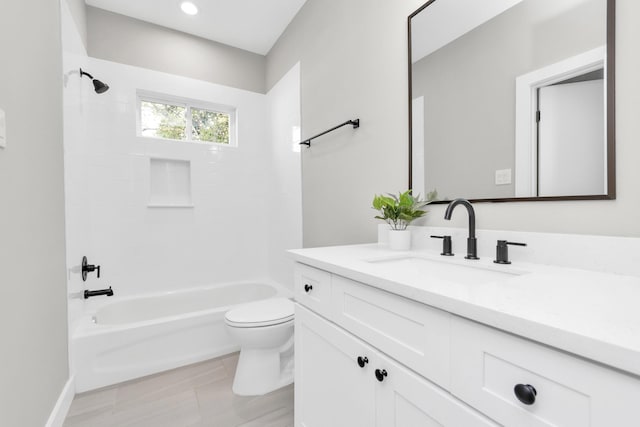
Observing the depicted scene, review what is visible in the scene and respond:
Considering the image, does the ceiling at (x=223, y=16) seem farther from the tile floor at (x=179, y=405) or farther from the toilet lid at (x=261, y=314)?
the tile floor at (x=179, y=405)

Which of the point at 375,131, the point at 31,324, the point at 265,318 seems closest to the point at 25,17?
the point at 31,324

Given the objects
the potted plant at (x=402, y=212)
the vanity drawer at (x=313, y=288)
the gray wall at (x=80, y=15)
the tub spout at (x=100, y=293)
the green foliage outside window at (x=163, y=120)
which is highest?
the gray wall at (x=80, y=15)

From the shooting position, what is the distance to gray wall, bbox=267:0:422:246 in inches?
59.3

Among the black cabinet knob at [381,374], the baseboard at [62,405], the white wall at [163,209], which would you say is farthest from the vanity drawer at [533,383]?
the white wall at [163,209]

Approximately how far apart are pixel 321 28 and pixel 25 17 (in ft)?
5.27

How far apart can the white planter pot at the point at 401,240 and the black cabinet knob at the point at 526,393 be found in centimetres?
83

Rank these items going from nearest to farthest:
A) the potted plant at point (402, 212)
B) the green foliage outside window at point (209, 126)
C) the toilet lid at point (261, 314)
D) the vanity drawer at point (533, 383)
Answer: the vanity drawer at point (533, 383), the potted plant at point (402, 212), the toilet lid at point (261, 314), the green foliage outside window at point (209, 126)

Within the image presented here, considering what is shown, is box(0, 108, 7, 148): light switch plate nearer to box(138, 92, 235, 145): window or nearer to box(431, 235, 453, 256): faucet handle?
box(431, 235, 453, 256): faucet handle

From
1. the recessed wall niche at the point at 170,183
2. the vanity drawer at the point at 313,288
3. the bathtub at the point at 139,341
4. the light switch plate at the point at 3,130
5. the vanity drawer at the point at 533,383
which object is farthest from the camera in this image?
the recessed wall niche at the point at 170,183

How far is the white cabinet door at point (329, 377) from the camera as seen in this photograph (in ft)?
2.82

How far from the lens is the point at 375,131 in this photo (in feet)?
5.33

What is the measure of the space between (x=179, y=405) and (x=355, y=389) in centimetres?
128

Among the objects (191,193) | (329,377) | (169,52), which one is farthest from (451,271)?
(169,52)

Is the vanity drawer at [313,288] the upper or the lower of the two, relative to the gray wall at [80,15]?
lower
